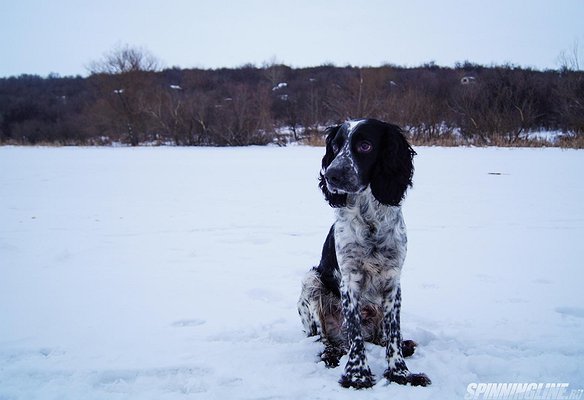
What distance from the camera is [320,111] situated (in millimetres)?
30797

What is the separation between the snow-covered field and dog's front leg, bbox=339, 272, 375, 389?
0.09 meters

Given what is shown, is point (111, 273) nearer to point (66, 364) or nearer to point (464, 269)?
point (66, 364)

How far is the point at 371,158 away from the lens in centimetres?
275

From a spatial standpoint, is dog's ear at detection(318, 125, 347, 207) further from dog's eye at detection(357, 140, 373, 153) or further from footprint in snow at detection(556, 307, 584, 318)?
footprint in snow at detection(556, 307, 584, 318)

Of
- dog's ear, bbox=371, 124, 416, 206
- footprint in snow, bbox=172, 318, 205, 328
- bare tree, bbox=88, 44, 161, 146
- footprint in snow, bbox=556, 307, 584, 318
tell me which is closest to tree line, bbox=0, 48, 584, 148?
bare tree, bbox=88, 44, 161, 146

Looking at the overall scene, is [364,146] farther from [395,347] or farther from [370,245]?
[395,347]

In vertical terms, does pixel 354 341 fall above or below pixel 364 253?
below

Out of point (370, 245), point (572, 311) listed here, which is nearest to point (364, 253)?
point (370, 245)

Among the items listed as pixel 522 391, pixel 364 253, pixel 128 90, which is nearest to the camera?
pixel 522 391

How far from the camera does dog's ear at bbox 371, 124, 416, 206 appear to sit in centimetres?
267

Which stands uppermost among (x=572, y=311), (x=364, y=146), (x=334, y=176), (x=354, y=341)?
(x=364, y=146)

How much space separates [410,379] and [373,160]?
142 cm

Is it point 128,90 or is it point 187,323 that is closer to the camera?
point 187,323

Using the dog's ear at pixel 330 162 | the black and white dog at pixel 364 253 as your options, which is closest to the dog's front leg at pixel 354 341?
the black and white dog at pixel 364 253
